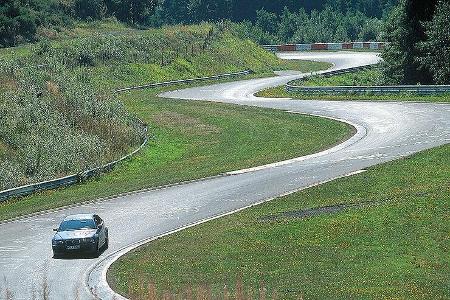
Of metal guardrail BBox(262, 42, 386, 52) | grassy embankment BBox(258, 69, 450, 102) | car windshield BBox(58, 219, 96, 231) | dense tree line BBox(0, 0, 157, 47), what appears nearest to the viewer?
car windshield BBox(58, 219, 96, 231)

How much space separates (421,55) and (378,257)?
5286 centimetres

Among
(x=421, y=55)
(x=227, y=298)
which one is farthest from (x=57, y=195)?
(x=421, y=55)

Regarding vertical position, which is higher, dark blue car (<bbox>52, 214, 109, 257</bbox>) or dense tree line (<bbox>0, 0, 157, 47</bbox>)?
dark blue car (<bbox>52, 214, 109, 257</bbox>)

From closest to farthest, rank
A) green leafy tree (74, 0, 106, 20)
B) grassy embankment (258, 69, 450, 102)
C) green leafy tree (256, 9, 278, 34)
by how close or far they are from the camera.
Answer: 1. grassy embankment (258, 69, 450, 102)
2. green leafy tree (74, 0, 106, 20)
3. green leafy tree (256, 9, 278, 34)

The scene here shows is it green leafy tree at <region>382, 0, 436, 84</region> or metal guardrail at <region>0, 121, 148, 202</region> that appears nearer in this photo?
metal guardrail at <region>0, 121, 148, 202</region>

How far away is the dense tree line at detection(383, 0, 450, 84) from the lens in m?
75.6

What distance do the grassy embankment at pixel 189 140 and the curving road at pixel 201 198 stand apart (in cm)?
180

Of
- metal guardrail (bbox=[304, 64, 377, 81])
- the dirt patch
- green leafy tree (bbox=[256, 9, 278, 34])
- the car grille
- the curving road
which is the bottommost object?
green leafy tree (bbox=[256, 9, 278, 34])

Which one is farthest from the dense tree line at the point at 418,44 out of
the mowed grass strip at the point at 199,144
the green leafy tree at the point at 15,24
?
the green leafy tree at the point at 15,24

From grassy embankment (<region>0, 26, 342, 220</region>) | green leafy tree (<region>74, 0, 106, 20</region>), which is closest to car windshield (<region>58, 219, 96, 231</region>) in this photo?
grassy embankment (<region>0, 26, 342, 220</region>)

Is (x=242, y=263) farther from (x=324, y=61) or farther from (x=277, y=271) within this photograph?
(x=324, y=61)

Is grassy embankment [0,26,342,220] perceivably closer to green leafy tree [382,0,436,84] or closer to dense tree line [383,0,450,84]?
dense tree line [383,0,450,84]

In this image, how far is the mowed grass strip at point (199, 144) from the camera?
45.0m

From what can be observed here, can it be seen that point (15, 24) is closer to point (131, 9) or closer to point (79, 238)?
point (131, 9)
